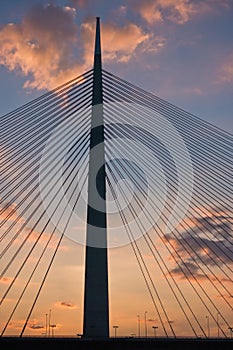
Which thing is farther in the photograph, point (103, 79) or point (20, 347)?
point (103, 79)

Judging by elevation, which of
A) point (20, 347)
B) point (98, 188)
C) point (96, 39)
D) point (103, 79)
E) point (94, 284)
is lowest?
point (20, 347)

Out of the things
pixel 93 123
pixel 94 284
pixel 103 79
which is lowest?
pixel 94 284

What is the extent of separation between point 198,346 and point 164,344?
7.89ft

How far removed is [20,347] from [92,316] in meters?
4.37

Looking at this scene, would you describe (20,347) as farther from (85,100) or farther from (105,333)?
(85,100)

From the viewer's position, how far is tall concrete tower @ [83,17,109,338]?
39.0m

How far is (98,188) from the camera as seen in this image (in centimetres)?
3950

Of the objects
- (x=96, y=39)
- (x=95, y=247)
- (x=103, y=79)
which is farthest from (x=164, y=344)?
(x=96, y=39)

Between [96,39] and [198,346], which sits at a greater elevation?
[96,39]

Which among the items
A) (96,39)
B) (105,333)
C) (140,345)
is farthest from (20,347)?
(96,39)

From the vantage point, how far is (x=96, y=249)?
128 feet

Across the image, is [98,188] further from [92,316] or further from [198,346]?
[198,346]

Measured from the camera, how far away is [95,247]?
38875mm

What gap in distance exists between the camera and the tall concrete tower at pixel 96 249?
38969mm
